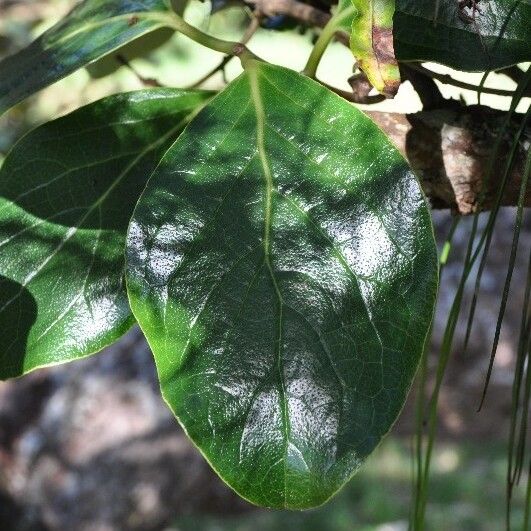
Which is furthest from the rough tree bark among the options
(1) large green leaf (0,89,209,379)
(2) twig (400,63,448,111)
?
(1) large green leaf (0,89,209,379)

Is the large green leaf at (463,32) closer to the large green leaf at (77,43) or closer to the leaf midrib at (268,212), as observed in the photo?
the leaf midrib at (268,212)

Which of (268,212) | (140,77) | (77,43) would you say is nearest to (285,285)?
(268,212)

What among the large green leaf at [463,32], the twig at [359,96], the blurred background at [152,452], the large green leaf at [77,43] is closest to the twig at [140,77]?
the large green leaf at [77,43]

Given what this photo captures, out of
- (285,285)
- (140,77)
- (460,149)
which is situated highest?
(140,77)

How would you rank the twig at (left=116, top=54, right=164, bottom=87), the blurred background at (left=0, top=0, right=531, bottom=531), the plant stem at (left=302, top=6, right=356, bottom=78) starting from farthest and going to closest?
the blurred background at (left=0, top=0, right=531, bottom=531) < the twig at (left=116, top=54, right=164, bottom=87) < the plant stem at (left=302, top=6, right=356, bottom=78)

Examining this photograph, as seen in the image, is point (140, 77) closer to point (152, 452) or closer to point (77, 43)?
point (77, 43)

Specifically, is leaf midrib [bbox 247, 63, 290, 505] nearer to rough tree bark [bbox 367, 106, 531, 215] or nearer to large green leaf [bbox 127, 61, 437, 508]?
large green leaf [bbox 127, 61, 437, 508]
